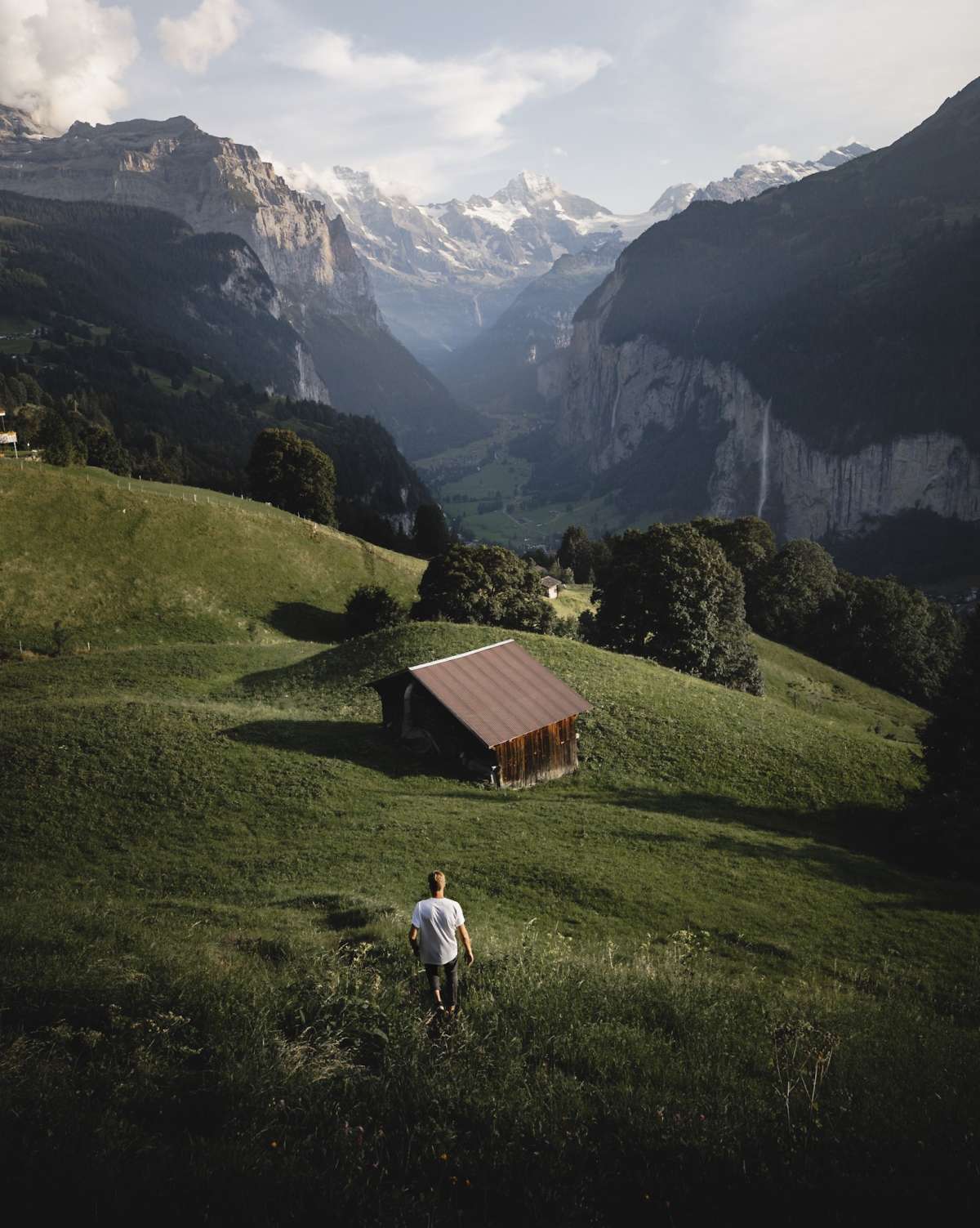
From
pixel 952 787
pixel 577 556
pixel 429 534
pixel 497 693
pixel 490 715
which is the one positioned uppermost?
pixel 429 534

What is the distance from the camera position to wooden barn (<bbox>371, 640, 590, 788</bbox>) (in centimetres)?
3238

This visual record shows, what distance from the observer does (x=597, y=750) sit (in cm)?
3609

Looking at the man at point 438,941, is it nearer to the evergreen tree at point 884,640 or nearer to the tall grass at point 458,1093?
the tall grass at point 458,1093

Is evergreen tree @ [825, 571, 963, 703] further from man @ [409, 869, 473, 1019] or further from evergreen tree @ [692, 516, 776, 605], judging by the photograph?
man @ [409, 869, 473, 1019]

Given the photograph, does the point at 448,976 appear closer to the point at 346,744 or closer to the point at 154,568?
the point at 346,744

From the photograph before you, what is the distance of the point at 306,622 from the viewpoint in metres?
71.1

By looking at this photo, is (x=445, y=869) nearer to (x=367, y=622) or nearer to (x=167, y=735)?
(x=167, y=735)

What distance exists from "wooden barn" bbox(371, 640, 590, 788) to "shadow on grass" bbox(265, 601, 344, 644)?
112 feet

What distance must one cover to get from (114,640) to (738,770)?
49622 millimetres

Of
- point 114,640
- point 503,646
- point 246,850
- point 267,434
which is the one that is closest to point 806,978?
point 246,850

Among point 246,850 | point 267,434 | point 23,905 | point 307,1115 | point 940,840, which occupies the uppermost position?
point 267,434

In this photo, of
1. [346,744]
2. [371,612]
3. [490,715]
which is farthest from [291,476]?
[490,715]

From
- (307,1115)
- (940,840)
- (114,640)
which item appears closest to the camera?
(307,1115)

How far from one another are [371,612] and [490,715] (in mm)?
40007
